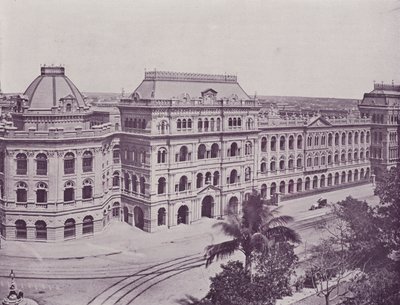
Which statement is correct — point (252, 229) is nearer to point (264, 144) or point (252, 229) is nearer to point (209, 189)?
point (209, 189)

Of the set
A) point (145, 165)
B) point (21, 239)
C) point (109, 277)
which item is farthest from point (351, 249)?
point (21, 239)

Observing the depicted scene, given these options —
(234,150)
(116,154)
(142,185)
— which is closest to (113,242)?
(142,185)

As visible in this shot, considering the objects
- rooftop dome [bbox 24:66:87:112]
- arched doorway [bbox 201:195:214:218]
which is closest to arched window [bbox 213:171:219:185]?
arched doorway [bbox 201:195:214:218]

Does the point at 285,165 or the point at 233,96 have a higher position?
the point at 233,96

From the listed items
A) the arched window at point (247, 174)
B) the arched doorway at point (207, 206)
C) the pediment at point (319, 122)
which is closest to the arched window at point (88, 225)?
the arched doorway at point (207, 206)

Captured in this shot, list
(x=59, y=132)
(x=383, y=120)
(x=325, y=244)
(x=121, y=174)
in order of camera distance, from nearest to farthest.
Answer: (x=325, y=244)
(x=59, y=132)
(x=121, y=174)
(x=383, y=120)

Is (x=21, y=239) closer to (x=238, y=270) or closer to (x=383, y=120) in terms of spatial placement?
(x=238, y=270)
